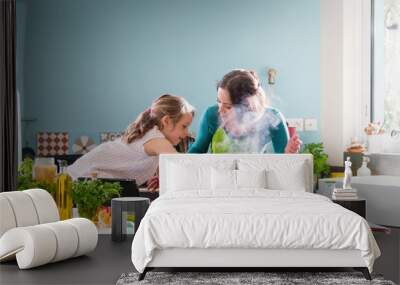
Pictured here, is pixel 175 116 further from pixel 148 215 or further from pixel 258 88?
pixel 148 215

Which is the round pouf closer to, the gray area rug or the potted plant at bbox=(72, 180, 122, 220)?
the potted plant at bbox=(72, 180, 122, 220)

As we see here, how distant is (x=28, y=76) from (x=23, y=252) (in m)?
3.46

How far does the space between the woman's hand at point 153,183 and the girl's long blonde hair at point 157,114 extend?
55cm

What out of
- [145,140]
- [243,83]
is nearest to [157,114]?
[145,140]

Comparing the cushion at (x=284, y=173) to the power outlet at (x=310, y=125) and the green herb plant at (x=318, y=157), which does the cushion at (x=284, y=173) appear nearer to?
the green herb plant at (x=318, y=157)

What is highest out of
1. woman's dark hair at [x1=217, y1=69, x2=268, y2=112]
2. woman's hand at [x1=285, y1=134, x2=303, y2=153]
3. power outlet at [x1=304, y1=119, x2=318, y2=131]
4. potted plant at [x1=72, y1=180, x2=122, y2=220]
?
woman's dark hair at [x1=217, y1=69, x2=268, y2=112]

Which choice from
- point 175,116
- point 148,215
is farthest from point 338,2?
point 148,215

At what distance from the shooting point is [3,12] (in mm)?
7113

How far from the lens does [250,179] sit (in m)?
6.93

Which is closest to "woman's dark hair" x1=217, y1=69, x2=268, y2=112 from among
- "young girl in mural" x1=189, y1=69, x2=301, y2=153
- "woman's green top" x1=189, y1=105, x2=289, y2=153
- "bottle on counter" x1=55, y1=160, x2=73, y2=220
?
"young girl in mural" x1=189, y1=69, x2=301, y2=153

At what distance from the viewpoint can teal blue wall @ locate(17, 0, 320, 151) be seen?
843cm

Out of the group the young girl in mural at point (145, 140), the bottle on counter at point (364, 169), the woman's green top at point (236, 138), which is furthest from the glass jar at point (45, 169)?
the bottle on counter at point (364, 169)

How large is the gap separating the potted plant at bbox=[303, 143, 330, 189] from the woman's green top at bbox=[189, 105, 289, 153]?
0.32 m

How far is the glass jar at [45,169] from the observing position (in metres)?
8.21
